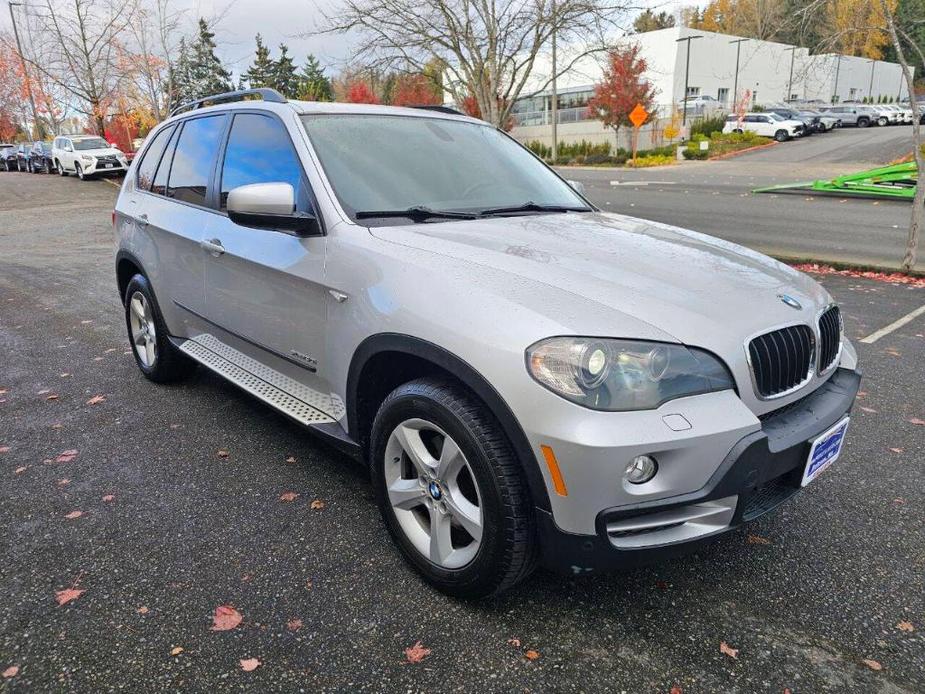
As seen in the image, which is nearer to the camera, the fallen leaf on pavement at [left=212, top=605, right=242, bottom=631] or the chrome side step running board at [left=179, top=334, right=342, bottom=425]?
the fallen leaf on pavement at [left=212, top=605, right=242, bottom=631]

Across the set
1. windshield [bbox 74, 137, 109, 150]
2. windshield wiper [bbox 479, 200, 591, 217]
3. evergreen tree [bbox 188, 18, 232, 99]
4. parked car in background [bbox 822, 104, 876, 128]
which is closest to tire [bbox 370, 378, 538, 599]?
windshield wiper [bbox 479, 200, 591, 217]

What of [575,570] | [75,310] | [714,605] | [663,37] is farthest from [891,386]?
[663,37]

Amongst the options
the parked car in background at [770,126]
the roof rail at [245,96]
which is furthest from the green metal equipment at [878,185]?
the parked car in background at [770,126]

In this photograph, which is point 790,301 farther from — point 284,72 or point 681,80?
point 284,72

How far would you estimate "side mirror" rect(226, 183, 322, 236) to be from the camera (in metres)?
2.81

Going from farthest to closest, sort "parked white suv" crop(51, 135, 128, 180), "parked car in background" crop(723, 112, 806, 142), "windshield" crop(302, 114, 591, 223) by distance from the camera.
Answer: "parked car in background" crop(723, 112, 806, 142)
"parked white suv" crop(51, 135, 128, 180)
"windshield" crop(302, 114, 591, 223)

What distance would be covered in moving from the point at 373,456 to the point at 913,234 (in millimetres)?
8845

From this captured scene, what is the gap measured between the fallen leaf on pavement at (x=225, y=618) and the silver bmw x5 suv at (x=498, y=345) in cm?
63

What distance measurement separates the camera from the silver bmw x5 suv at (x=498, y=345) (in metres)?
2.08

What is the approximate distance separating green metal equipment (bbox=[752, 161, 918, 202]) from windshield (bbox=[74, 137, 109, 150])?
25.0m

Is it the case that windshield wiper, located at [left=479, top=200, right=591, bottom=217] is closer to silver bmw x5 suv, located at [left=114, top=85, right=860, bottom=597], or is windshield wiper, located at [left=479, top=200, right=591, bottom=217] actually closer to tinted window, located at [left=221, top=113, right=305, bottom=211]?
silver bmw x5 suv, located at [left=114, top=85, right=860, bottom=597]

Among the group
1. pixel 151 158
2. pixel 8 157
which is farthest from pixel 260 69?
pixel 151 158

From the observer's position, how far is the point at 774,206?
53.2ft

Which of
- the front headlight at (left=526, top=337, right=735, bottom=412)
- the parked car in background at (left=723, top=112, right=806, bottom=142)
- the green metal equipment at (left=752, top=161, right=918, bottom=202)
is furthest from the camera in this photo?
the parked car in background at (left=723, top=112, right=806, bottom=142)
